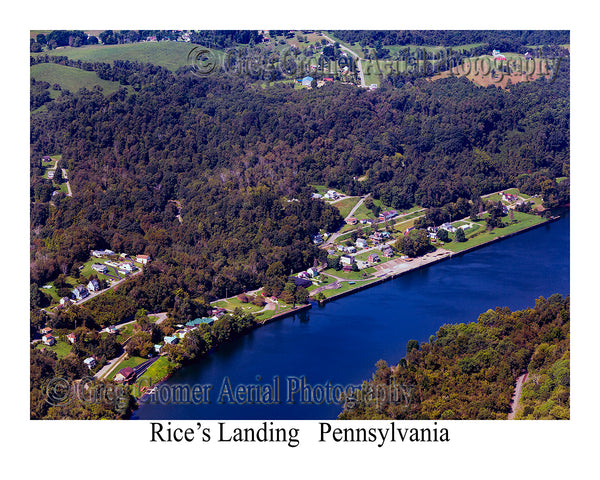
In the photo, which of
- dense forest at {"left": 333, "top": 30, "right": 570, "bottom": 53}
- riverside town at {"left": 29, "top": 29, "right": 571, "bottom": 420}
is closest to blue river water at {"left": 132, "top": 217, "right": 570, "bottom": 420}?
riverside town at {"left": 29, "top": 29, "right": 571, "bottom": 420}

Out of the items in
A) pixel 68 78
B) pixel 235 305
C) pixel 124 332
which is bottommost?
pixel 124 332

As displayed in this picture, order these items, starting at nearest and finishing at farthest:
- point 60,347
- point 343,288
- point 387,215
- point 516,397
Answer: point 516,397 → point 60,347 → point 343,288 → point 387,215

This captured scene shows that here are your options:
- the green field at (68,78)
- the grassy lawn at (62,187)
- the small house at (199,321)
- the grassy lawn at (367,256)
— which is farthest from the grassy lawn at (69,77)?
the small house at (199,321)

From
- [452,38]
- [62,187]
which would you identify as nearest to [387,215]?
[62,187]

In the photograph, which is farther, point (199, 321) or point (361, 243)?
point (361, 243)

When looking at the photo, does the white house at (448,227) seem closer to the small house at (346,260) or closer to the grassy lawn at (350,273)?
the grassy lawn at (350,273)

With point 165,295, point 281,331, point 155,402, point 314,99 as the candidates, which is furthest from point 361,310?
point 314,99

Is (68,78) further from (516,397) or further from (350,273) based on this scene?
(516,397)
